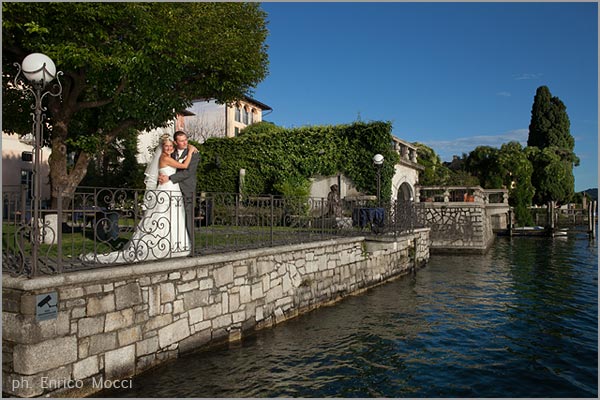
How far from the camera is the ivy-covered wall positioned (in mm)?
21625

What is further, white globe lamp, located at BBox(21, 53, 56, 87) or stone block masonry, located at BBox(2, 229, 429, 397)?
white globe lamp, located at BBox(21, 53, 56, 87)

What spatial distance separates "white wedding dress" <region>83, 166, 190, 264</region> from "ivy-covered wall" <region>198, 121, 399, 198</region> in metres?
14.9

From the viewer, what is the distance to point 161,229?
7246mm

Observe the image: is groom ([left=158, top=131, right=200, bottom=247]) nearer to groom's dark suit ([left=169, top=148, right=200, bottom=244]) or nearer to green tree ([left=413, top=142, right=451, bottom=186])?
groom's dark suit ([left=169, top=148, right=200, bottom=244])

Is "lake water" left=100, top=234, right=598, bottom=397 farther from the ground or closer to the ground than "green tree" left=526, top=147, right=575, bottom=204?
closer to the ground

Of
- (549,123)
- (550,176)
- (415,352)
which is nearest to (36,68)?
(415,352)

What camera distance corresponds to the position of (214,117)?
39812 millimetres

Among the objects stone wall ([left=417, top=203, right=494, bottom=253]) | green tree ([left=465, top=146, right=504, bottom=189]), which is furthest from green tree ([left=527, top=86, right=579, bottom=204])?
stone wall ([left=417, top=203, right=494, bottom=253])

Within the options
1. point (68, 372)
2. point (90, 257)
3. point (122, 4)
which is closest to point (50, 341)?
point (68, 372)

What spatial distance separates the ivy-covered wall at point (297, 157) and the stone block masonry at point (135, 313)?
1242 centimetres

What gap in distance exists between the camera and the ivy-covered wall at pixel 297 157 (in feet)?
70.9

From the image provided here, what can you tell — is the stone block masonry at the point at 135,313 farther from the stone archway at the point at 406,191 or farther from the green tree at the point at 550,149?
the green tree at the point at 550,149

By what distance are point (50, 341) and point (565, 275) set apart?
1609 cm

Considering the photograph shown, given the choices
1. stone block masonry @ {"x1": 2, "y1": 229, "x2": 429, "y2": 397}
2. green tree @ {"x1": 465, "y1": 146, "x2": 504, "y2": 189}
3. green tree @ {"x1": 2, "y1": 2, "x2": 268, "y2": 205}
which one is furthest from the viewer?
green tree @ {"x1": 465, "y1": 146, "x2": 504, "y2": 189}
